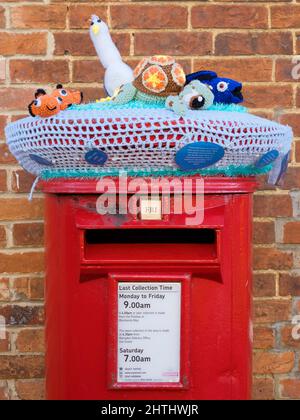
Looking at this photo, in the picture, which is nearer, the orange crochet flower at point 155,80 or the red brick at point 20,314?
the orange crochet flower at point 155,80

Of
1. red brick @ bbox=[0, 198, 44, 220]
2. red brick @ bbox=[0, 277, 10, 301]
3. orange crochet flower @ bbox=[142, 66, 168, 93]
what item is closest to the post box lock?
orange crochet flower @ bbox=[142, 66, 168, 93]

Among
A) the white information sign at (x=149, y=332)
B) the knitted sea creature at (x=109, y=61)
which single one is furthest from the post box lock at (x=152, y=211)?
the knitted sea creature at (x=109, y=61)

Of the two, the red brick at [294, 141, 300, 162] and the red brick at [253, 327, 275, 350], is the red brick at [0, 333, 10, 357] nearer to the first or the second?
the red brick at [253, 327, 275, 350]

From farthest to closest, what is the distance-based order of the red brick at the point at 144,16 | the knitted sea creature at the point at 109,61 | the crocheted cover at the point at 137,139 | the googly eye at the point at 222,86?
the red brick at the point at 144,16, the knitted sea creature at the point at 109,61, the googly eye at the point at 222,86, the crocheted cover at the point at 137,139

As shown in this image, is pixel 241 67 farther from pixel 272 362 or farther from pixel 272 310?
pixel 272 362

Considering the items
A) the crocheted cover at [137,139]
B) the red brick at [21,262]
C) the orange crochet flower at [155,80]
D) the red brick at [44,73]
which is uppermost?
the red brick at [44,73]

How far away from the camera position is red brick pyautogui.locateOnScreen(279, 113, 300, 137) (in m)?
2.38

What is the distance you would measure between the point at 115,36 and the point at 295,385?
4.79 ft

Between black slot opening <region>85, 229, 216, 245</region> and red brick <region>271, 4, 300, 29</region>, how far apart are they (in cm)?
104

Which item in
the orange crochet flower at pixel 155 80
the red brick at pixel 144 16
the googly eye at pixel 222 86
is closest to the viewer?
the orange crochet flower at pixel 155 80

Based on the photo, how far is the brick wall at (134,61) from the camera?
92.4 inches

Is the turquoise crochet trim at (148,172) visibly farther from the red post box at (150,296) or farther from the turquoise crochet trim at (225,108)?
the turquoise crochet trim at (225,108)

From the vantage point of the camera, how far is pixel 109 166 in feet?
5.15

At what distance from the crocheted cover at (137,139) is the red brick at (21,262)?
801 mm
